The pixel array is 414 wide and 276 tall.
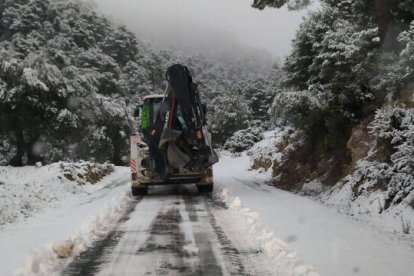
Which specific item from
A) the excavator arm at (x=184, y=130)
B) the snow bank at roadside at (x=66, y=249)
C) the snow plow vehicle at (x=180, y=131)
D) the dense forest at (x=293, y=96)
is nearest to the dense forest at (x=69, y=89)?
the dense forest at (x=293, y=96)

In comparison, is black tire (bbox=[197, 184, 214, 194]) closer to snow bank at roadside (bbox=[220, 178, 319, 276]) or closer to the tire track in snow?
snow bank at roadside (bbox=[220, 178, 319, 276])

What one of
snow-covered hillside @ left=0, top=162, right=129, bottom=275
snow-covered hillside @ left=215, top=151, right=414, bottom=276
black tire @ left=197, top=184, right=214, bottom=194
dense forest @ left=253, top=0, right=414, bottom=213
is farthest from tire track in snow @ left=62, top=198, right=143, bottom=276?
black tire @ left=197, top=184, right=214, bottom=194

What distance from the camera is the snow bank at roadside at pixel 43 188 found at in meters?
12.0

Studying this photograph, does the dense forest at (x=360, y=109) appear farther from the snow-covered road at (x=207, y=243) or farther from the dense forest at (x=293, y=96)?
the snow-covered road at (x=207, y=243)

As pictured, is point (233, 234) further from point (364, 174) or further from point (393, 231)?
point (364, 174)

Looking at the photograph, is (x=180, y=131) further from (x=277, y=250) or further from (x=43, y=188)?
(x=43, y=188)

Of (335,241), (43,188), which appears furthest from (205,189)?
(335,241)

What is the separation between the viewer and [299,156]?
21.2m

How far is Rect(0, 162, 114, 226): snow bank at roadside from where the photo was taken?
39.5 feet

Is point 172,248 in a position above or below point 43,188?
below

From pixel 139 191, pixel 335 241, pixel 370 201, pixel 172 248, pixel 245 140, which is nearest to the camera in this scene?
pixel 172 248

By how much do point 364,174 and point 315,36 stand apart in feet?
38.5

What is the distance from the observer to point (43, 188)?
16.9m

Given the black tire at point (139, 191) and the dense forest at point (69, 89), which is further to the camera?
the dense forest at point (69, 89)
